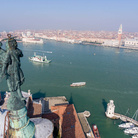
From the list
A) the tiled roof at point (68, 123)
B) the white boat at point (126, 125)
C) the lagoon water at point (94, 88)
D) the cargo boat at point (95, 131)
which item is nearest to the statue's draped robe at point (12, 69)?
the tiled roof at point (68, 123)

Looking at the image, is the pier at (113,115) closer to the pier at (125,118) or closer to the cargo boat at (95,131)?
the pier at (125,118)

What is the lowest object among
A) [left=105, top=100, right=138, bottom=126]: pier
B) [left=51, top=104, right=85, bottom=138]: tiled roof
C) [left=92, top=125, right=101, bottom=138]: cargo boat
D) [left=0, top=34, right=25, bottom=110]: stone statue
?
[left=92, top=125, right=101, bottom=138]: cargo boat

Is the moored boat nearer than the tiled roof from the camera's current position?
No

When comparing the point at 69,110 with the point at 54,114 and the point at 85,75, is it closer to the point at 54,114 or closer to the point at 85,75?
the point at 54,114

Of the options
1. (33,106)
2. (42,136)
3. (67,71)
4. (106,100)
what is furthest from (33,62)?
(42,136)

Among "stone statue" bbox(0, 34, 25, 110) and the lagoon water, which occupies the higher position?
"stone statue" bbox(0, 34, 25, 110)

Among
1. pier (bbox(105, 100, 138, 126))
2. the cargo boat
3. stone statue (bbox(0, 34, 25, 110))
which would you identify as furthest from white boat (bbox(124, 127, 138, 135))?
stone statue (bbox(0, 34, 25, 110))

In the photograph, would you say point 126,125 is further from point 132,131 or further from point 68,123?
point 68,123

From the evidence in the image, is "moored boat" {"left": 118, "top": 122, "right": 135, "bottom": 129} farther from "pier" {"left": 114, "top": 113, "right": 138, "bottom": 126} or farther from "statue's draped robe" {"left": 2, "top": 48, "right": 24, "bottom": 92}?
"statue's draped robe" {"left": 2, "top": 48, "right": 24, "bottom": 92}
